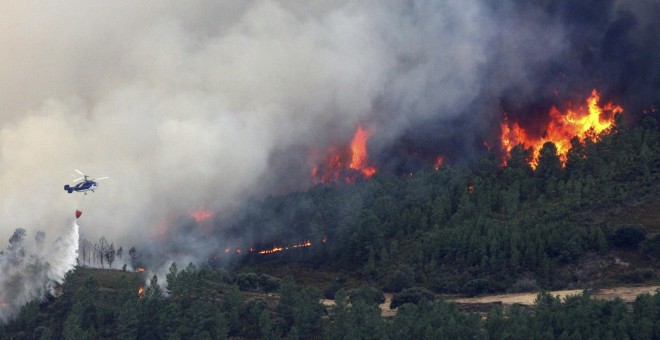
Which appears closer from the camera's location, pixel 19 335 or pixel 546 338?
pixel 546 338

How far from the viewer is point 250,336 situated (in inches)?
7667

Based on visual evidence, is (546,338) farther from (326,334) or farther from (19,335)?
(19,335)

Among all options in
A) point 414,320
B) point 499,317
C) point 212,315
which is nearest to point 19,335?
point 212,315

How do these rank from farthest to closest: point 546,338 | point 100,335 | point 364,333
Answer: point 100,335 → point 364,333 → point 546,338

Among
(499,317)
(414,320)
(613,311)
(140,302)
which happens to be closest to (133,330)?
(140,302)

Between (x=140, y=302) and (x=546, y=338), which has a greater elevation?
(x=140, y=302)

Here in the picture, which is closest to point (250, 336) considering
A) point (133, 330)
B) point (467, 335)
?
point (133, 330)

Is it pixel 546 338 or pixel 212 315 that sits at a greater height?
pixel 212 315

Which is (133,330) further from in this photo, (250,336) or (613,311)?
(613,311)

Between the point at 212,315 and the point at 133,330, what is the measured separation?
14369 millimetres

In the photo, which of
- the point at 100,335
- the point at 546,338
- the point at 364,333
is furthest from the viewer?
the point at 100,335

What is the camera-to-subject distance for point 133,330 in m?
194

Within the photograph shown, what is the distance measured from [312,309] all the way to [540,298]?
41.4 meters

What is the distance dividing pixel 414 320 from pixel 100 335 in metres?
57.9
